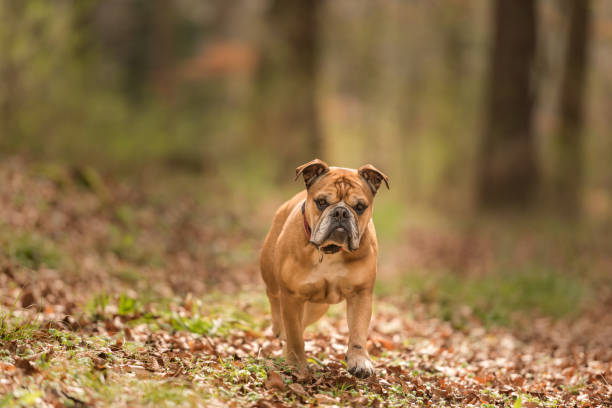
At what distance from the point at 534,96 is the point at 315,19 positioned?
7.04m

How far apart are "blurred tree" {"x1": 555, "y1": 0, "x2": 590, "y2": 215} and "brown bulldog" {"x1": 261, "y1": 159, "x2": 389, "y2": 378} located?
1480 centimetres

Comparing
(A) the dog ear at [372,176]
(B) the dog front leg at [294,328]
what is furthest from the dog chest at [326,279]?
(A) the dog ear at [372,176]

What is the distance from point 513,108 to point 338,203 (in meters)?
14.8

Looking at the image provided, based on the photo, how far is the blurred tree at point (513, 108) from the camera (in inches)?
700

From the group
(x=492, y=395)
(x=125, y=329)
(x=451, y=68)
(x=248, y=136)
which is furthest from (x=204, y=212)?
(x=451, y=68)

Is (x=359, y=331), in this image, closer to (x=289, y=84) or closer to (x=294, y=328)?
(x=294, y=328)

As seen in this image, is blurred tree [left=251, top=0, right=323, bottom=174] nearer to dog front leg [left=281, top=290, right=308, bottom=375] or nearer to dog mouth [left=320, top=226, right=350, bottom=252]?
dog front leg [left=281, top=290, right=308, bottom=375]

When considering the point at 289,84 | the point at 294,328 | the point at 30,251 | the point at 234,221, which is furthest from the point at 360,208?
the point at 289,84

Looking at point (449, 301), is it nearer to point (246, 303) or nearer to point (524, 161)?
point (246, 303)

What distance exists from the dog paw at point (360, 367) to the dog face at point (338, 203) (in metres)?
0.97

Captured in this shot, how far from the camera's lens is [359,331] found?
16.0 ft

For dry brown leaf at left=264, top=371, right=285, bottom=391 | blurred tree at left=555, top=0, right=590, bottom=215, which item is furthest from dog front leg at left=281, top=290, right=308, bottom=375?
blurred tree at left=555, top=0, right=590, bottom=215

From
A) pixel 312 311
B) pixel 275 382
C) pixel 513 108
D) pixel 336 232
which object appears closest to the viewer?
pixel 336 232

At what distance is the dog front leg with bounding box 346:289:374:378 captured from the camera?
190 inches
